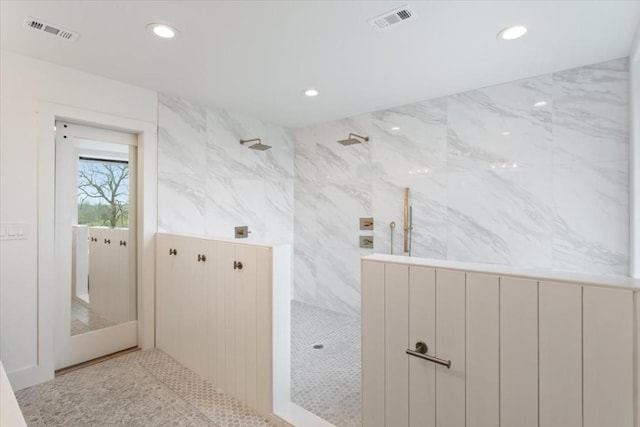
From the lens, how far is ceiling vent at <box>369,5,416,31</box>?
198cm

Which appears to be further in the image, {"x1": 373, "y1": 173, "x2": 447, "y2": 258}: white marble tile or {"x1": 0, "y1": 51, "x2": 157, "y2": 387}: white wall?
{"x1": 373, "y1": 173, "x2": 447, "y2": 258}: white marble tile

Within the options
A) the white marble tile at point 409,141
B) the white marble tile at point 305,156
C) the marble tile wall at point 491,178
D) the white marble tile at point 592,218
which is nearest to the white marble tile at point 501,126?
the marble tile wall at point 491,178

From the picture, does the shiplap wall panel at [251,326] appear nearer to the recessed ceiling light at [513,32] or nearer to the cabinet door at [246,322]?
the cabinet door at [246,322]

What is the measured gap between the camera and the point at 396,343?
4.81 ft

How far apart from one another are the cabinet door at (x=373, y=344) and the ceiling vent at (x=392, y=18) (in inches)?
59.7

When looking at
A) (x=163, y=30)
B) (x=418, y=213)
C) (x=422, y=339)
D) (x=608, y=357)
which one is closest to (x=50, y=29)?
(x=163, y=30)

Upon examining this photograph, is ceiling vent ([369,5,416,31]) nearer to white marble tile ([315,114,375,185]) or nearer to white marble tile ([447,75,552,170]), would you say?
white marble tile ([447,75,552,170])

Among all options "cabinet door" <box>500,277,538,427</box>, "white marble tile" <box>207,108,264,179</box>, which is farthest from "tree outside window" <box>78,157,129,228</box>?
"cabinet door" <box>500,277,538,427</box>

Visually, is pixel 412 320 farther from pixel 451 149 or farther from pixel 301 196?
pixel 301 196

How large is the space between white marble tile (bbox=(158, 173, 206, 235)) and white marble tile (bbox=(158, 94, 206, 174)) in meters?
0.10

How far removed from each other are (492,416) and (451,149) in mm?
2666

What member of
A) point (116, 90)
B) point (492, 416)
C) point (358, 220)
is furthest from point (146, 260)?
point (492, 416)

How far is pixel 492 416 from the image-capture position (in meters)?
1.21

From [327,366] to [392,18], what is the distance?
2593mm
